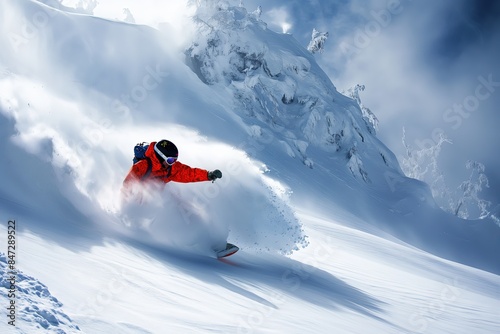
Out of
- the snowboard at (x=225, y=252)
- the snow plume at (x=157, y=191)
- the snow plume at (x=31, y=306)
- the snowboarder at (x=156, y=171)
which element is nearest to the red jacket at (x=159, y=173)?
the snowboarder at (x=156, y=171)

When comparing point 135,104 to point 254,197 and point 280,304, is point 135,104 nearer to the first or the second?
point 254,197

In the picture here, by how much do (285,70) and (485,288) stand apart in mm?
53251

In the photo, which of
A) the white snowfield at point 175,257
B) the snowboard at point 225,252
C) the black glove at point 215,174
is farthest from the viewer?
the snowboard at point 225,252

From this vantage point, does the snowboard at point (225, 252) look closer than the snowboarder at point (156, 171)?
No

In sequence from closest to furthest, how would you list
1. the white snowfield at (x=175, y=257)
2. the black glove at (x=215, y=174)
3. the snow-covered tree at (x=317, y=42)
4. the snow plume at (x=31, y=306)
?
the snow plume at (x=31, y=306)
the white snowfield at (x=175, y=257)
the black glove at (x=215, y=174)
the snow-covered tree at (x=317, y=42)

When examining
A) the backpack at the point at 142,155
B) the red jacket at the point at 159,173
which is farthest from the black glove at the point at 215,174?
the backpack at the point at 142,155

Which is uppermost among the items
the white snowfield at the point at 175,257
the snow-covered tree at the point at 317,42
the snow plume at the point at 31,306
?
the snow-covered tree at the point at 317,42

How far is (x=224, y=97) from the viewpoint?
5150 centimetres

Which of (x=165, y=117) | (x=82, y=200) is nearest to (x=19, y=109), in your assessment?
(x=82, y=200)

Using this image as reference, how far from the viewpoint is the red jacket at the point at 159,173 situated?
6.75 meters

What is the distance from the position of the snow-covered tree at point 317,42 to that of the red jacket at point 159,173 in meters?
72.9

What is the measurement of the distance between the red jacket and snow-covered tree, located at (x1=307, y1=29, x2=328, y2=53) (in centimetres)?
7288

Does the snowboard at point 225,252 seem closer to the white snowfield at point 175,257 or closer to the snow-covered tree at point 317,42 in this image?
the white snowfield at point 175,257

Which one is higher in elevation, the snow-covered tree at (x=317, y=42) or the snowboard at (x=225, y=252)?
the snow-covered tree at (x=317, y=42)
